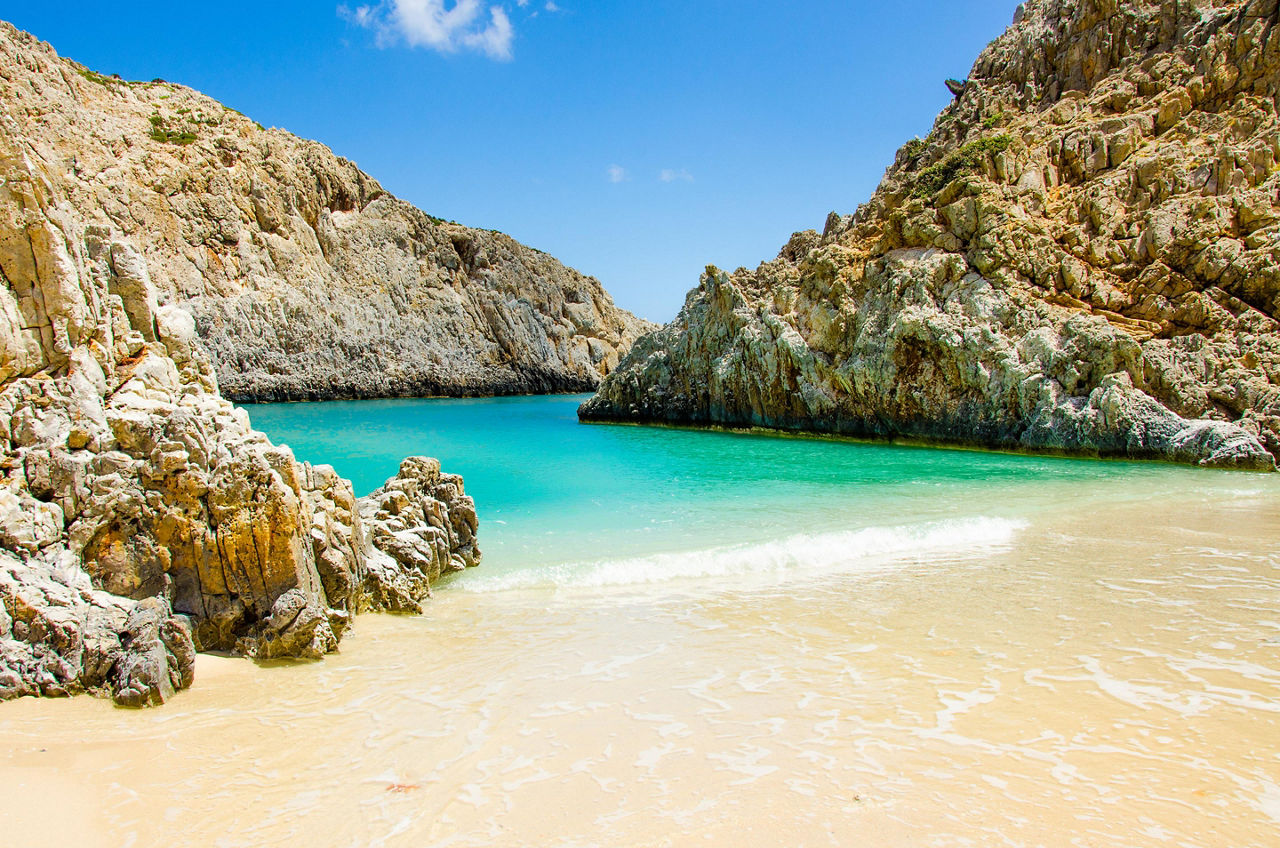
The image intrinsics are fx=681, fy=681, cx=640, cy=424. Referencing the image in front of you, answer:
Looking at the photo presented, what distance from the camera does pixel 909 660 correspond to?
567cm

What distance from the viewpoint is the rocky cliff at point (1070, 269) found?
20.4 meters

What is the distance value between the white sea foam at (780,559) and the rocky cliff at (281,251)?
45.5m

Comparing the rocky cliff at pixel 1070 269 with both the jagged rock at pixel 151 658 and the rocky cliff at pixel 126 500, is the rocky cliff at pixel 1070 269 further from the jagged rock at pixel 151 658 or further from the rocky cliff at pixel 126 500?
the jagged rock at pixel 151 658

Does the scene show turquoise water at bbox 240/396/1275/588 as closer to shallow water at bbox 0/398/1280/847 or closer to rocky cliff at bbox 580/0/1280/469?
shallow water at bbox 0/398/1280/847

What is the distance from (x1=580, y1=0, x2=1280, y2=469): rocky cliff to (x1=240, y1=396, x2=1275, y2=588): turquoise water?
1926 mm

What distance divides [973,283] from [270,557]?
80.6 ft

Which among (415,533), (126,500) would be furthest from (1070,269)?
(126,500)

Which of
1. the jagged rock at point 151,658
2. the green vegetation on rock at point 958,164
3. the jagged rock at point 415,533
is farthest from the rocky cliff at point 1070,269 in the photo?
the jagged rock at point 151,658

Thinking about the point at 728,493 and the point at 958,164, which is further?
the point at 958,164

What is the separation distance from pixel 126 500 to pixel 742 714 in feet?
17.2

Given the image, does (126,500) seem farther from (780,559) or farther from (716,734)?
(780,559)

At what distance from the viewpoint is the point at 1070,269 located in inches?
915

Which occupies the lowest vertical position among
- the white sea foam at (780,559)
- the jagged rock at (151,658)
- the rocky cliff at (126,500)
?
the white sea foam at (780,559)

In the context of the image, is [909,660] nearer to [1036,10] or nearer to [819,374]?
[819,374]
